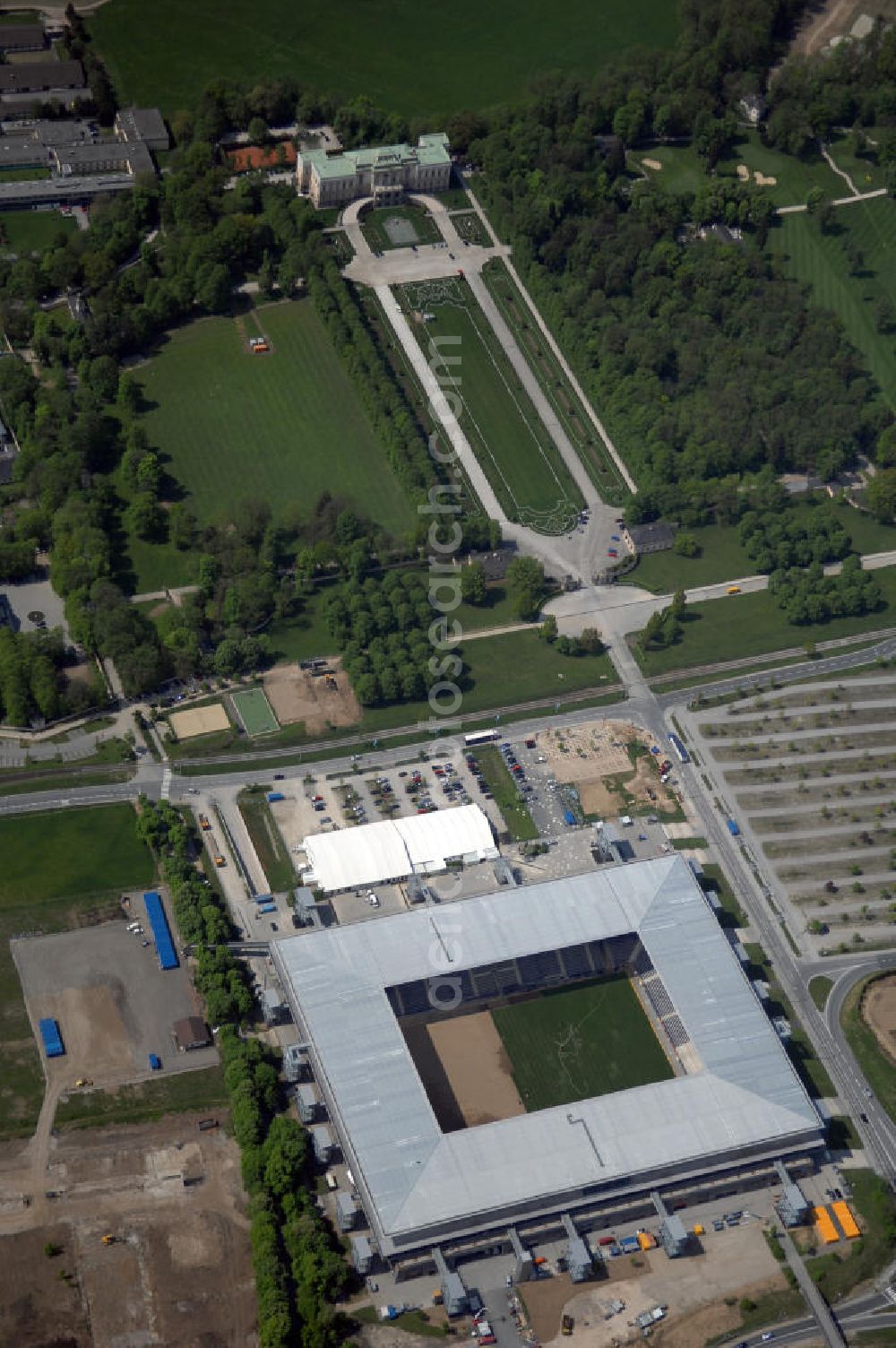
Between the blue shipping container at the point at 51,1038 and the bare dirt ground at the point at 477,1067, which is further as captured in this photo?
the bare dirt ground at the point at 477,1067

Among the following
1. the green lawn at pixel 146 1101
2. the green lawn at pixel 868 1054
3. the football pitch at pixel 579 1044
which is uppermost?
the green lawn at pixel 146 1101

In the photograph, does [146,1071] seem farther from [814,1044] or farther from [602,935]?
[814,1044]

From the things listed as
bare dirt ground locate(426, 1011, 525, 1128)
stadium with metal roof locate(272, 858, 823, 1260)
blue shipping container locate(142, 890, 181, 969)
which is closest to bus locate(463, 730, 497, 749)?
stadium with metal roof locate(272, 858, 823, 1260)

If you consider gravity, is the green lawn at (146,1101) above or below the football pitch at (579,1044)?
above

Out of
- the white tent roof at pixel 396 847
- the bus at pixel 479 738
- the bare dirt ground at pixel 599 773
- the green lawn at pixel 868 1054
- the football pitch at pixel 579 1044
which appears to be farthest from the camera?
the bus at pixel 479 738

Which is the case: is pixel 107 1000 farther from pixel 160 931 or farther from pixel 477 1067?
pixel 477 1067

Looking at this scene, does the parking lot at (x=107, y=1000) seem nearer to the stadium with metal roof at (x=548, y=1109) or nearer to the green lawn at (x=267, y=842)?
the stadium with metal roof at (x=548, y=1109)

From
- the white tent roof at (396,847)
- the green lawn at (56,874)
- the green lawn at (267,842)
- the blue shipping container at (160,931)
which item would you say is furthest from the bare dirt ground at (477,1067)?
the green lawn at (56,874)
